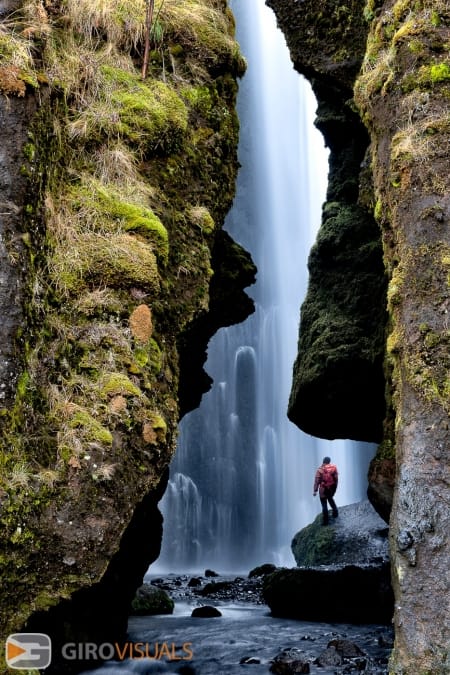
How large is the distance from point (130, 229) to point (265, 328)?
42.3 metres

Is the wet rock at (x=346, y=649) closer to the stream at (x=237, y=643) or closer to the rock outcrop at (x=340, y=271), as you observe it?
the stream at (x=237, y=643)

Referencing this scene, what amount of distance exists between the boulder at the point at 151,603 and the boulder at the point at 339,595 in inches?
101

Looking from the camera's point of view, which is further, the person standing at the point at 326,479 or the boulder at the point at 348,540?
the person standing at the point at 326,479

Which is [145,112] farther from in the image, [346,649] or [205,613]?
[205,613]

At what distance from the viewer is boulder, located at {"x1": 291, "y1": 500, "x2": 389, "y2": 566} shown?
17.1 meters

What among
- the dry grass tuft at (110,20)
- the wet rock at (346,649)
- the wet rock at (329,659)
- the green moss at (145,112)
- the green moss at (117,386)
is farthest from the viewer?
the wet rock at (346,649)

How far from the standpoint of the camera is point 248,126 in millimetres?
58344

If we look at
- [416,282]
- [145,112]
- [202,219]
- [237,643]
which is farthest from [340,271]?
[237,643]

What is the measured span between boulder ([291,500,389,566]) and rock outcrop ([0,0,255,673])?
978 cm

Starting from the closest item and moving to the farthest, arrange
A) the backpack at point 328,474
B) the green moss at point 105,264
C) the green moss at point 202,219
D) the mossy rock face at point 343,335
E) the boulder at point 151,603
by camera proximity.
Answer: the green moss at point 105,264 < the green moss at point 202,219 < the mossy rock face at point 343,335 < the boulder at point 151,603 < the backpack at point 328,474

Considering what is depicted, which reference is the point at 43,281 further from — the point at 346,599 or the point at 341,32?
the point at 346,599

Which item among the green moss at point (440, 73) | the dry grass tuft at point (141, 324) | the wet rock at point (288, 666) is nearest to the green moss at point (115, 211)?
the dry grass tuft at point (141, 324)

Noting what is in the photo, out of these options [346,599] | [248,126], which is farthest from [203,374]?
[248,126]

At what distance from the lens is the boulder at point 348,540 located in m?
17.1
